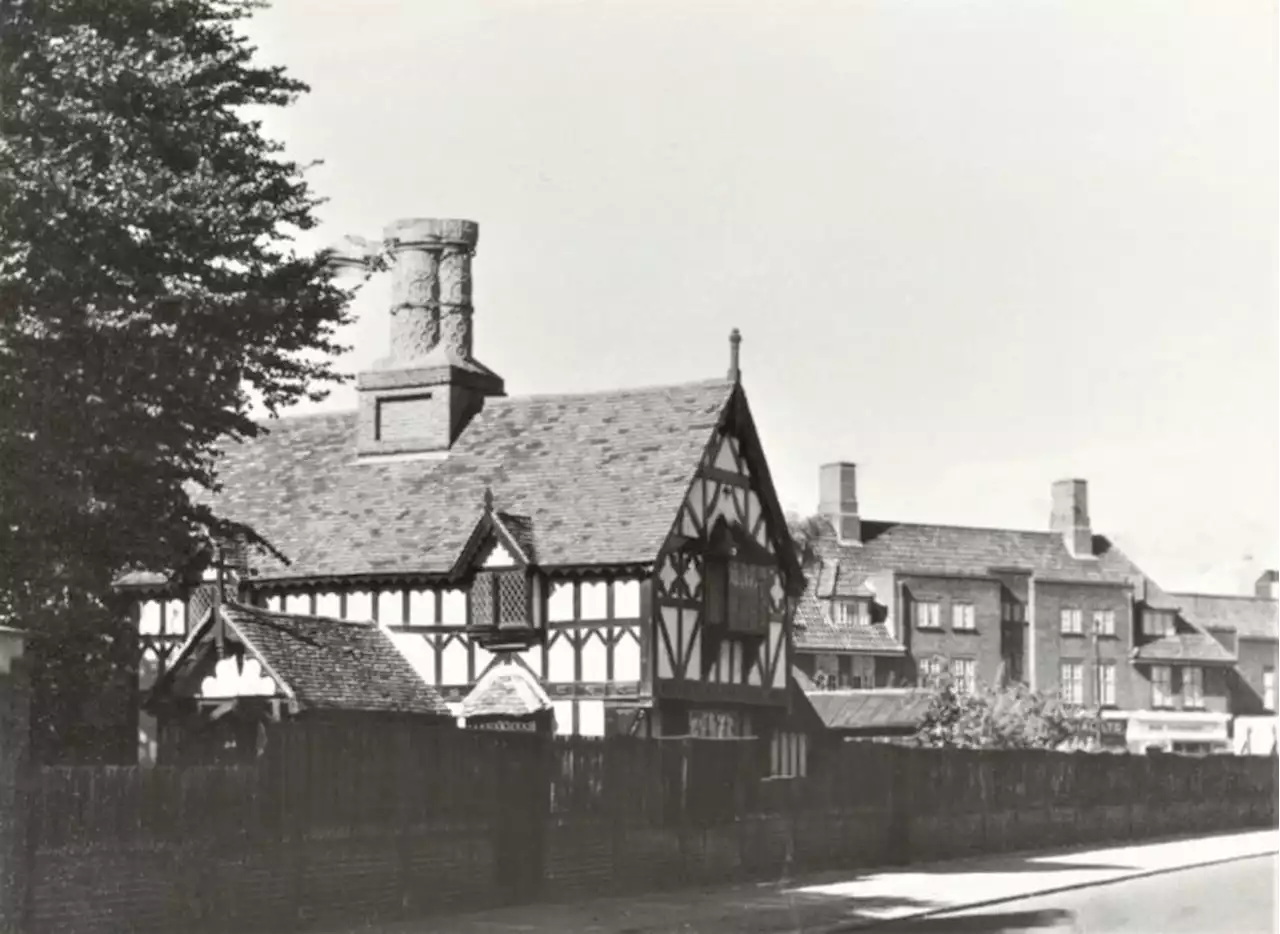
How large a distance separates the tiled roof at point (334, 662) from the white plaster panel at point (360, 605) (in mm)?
1946

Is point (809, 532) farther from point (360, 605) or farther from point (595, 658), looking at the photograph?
point (595, 658)

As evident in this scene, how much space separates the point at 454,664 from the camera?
37.6 metres

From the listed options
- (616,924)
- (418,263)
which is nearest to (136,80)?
(616,924)

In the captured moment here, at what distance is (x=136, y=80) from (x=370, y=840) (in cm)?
916

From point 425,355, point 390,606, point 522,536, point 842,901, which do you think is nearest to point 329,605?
point 390,606

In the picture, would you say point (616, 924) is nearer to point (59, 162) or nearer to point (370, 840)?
point (370, 840)

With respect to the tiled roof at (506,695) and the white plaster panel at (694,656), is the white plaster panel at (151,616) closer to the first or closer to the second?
the tiled roof at (506,695)

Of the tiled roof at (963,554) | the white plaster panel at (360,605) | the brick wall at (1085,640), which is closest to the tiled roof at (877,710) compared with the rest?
the tiled roof at (963,554)

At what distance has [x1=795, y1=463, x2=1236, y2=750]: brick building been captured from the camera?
77500 millimetres

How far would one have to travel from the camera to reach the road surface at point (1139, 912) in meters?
23.8

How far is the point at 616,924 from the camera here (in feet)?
82.0

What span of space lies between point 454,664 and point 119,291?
15.0 metres

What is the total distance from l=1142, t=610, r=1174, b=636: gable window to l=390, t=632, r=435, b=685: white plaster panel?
5552 centimetres

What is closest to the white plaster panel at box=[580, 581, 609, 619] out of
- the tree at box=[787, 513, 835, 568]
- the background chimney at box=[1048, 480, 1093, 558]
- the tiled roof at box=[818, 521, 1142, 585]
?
the tree at box=[787, 513, 835, 568]
